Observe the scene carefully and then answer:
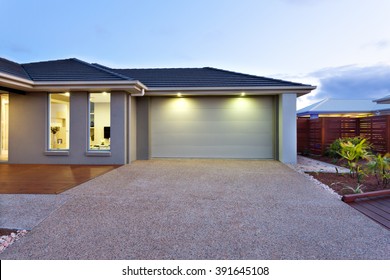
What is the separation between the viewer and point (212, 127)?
10312 millimetres

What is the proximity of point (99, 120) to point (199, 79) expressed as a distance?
4562 mm

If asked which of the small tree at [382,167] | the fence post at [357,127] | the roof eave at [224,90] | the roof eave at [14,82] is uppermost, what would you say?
the roof eave at [224,90]

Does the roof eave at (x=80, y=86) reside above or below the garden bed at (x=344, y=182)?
above

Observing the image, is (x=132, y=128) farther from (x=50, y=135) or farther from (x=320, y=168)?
(x=320, y=168)

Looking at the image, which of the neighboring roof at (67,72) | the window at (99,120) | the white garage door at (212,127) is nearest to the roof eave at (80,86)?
the neighboring roof at (67,72)

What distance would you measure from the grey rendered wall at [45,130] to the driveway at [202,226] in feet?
11.4

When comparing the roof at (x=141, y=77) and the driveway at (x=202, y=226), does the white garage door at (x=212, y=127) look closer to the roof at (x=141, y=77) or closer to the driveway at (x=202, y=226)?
the roof at (x=141, y=77)

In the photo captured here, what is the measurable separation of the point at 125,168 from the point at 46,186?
280cm

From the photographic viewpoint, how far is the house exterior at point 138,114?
28.0ft

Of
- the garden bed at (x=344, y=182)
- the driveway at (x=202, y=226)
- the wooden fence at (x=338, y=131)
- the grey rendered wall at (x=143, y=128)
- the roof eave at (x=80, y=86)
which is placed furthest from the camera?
the grey rendered wall at (x=143, y=128)

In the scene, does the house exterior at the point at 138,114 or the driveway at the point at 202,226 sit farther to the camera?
the house exterior at the point at 138,114

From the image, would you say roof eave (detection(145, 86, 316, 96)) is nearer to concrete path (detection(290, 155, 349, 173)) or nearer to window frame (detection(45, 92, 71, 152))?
concrete path (detection(290, 155, 349, 173))

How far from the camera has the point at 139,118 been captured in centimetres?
1019
